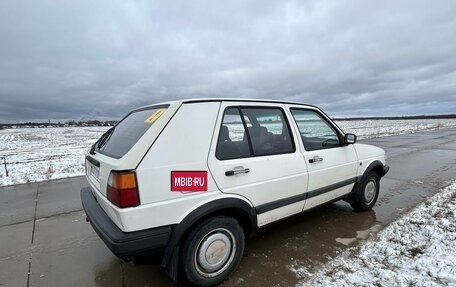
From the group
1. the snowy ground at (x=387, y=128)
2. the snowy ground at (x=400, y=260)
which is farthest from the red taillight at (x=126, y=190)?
the snowy ground at (x=387, y=128)

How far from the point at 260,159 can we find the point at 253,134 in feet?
0.97

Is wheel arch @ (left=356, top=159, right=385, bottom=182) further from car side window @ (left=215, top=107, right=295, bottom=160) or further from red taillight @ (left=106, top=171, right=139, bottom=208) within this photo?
red taillight @ (left=106, top=171, right=139, bottom=208)

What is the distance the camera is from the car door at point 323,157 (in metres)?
3.45

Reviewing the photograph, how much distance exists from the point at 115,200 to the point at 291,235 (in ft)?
7.90

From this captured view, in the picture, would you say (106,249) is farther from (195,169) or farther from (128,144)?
(195,169)

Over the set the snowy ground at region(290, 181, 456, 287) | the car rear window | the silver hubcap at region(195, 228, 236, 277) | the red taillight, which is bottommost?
the snowy ground at region(290, 181, 456, 287)

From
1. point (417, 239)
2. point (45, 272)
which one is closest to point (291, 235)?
point (417, 239)

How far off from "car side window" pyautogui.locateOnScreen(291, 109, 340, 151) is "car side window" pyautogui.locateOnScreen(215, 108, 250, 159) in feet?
2.89

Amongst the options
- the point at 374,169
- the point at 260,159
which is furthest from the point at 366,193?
the point at 260,159

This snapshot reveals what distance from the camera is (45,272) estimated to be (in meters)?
2.98

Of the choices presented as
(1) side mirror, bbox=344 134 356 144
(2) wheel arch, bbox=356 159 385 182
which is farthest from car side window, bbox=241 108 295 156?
(2) wheel arch, bbox=356 159 385 182

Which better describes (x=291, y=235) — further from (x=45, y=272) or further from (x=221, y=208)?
(x=45, y=272)

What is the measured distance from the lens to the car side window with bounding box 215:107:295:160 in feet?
8.95

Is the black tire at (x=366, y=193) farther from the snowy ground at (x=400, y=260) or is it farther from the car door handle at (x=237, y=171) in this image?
the car door handle at (x=237, y=171)
